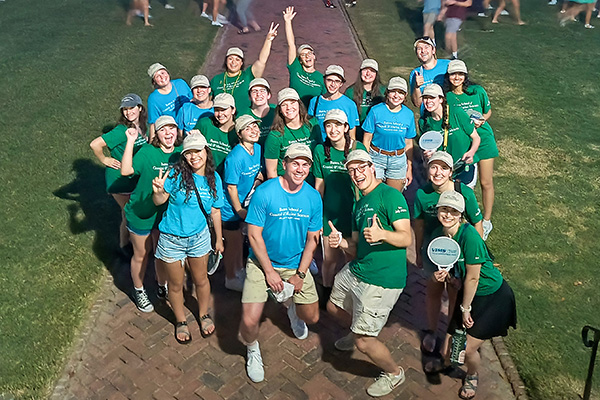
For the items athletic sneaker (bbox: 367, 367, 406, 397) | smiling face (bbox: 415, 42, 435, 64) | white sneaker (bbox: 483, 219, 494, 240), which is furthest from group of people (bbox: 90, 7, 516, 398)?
smiling face (bbox: 415, 42, 435, 64)

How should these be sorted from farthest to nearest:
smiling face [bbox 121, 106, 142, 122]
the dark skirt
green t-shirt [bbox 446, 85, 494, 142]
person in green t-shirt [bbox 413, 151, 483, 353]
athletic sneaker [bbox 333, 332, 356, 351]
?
green t-shirt [bbox 446, 85, 494, 142] → smiling face [bbox 121, 106, 142, 122] → athletic sneaker [bbox 333, 332, 356, 351] → person in green t-shirt [bbox 413, 151, 483, 353] → the dark skirt

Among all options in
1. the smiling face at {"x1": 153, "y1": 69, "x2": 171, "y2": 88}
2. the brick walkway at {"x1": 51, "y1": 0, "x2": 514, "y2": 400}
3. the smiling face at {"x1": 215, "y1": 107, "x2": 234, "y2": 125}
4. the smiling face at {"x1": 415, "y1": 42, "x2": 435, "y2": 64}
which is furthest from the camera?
the smiling face at {"x1": 415, "y1": 42, "x2": 435, "y2": 64}

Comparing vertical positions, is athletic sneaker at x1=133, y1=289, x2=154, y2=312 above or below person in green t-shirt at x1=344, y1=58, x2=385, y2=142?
below

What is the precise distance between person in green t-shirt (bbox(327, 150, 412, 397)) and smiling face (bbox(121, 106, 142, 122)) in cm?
272

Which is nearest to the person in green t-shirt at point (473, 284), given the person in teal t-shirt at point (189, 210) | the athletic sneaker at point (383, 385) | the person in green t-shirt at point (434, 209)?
the person in green t-shirt at point (434, 209)

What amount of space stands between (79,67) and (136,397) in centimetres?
1193

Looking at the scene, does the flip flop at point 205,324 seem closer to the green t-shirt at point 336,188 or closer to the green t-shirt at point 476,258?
the green t-shirt at point 336,188

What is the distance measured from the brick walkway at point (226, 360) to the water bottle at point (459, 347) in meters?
0.69

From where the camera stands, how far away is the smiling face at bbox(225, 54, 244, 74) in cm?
805

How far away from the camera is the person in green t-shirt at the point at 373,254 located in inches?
205

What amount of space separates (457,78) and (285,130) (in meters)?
2.38

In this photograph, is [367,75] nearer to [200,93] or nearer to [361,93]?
[361,93]

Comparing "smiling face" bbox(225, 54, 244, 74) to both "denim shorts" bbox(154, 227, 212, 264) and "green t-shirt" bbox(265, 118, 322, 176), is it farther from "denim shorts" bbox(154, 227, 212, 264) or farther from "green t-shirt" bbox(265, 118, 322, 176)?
"denim shorts" bbox(154, 227, 212, 264)

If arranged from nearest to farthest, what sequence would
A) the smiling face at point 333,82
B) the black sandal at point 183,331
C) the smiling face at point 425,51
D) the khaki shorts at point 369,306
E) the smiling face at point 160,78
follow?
the khaki shorts at point 369,306 < the black sandal at point 183,331 < the smiling face at point 333,82 < the smiling face at point 160,78 < the smiling face at point 425,51
